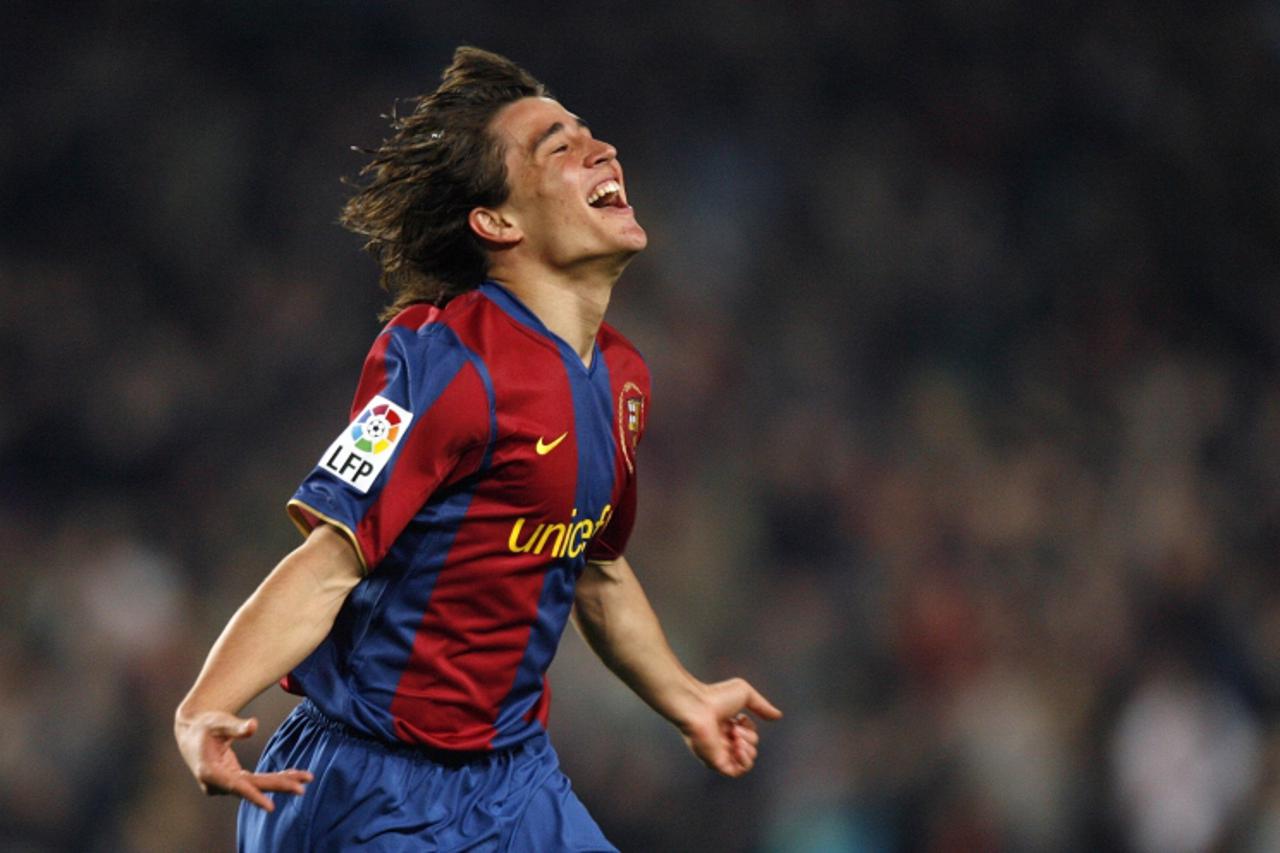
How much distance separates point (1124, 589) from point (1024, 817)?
1.10m

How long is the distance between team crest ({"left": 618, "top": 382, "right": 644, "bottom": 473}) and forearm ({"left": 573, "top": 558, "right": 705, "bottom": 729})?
0.27m

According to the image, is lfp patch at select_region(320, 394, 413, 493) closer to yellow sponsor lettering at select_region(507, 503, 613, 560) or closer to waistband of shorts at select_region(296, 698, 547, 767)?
yellow sponsor lettering at select_region(507, 503, 613, 560)

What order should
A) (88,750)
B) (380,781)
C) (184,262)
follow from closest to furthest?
(380,781), (88,750), (184,262)

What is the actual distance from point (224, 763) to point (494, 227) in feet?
3.42

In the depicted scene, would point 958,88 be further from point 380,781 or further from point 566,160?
point 380,781

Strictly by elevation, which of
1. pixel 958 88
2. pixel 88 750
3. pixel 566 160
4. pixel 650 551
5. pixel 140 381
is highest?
pixel 958 88

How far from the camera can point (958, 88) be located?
25.8 feet

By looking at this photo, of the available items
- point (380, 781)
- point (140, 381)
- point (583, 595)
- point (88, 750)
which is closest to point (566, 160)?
point (583, 595)

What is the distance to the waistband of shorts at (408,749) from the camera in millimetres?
2459

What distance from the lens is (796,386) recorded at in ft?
22.2

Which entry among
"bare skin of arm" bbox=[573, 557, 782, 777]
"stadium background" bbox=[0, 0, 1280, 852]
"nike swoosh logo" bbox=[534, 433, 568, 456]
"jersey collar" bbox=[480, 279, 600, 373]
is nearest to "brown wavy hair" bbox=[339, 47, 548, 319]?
"jersey collar" bbox=[480, 279, 600, 373]

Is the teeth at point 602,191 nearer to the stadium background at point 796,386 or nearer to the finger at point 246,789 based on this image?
the finger at point 246,789

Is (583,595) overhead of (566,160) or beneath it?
beneath

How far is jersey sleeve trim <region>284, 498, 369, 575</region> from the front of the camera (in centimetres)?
229
